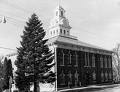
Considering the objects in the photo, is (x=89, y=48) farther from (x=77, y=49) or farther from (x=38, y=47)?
(x=38, y=47)

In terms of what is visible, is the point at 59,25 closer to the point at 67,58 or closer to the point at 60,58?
the point at 67,58

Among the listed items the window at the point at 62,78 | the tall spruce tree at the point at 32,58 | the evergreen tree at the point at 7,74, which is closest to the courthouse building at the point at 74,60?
the window at the point at 62,78

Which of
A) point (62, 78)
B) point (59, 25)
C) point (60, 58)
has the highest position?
point (59, 25)

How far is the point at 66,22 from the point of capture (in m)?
55.8

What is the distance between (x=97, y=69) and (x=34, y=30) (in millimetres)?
24914

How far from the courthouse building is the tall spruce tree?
664cm

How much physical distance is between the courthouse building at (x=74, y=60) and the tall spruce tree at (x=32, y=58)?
664 cm

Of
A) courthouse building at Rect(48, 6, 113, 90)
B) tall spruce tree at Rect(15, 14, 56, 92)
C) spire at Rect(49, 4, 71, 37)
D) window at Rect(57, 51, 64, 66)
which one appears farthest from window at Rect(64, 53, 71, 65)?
spire at Rect(49, 4, 71, 37)

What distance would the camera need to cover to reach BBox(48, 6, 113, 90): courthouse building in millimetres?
40341

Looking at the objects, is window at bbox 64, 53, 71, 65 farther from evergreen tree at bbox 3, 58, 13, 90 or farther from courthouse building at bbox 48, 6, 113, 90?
evergreen tree at bbox 3, 58, 13, 90

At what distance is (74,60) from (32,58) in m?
13.9

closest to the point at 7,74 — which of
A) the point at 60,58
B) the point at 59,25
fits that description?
the point at 60,58

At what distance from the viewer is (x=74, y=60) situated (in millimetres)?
43875

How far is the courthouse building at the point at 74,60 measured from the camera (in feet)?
132
